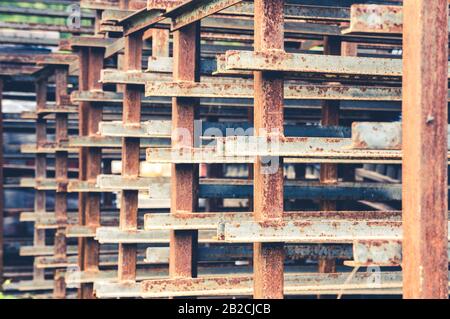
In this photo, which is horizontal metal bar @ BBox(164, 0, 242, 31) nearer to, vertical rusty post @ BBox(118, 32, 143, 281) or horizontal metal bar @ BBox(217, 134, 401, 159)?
horizontal metal bar @ BBox(217, 134, 401, 159)

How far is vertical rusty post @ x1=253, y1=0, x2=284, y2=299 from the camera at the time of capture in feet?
20.9

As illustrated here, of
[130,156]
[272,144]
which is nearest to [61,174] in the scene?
[130,156]

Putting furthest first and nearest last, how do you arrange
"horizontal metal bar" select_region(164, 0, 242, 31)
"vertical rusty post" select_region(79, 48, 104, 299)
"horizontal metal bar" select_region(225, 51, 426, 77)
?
"vertical rusty post" select_region(79, 48, 104, 299), "horizontal metal bar" select_region(164, 0, 242, 31), "horizontal metal bar" select_region(225, 51, 426, 77)

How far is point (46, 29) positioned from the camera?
13328 mm

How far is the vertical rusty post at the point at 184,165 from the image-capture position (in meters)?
7.84

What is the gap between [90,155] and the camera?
11.3 metres

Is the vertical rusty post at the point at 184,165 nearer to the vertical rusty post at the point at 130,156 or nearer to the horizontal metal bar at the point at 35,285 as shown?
the vertical rusty post at the point at 130,156

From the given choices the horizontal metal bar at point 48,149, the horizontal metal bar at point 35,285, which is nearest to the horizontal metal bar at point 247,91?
the horizontal metal bar at point 48,149

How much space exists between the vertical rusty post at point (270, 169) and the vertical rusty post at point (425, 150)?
1.46 meters

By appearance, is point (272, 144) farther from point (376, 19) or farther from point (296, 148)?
point (376, 19)

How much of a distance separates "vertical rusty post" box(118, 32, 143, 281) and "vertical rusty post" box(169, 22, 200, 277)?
1.33 metres

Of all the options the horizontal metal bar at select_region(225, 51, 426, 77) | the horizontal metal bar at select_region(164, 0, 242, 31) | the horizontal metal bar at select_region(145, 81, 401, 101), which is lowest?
Result: the horizontal metal bar at select_region(145, 81, 401, 101)

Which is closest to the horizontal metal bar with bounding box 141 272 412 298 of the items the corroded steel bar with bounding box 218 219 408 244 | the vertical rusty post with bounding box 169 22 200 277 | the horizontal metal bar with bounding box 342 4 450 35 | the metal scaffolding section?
the metal scaffolding section

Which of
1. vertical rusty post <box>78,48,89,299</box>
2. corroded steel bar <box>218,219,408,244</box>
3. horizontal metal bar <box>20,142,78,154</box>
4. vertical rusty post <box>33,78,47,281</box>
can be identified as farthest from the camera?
vertical rusty post <box>33,78,47,281</box>
